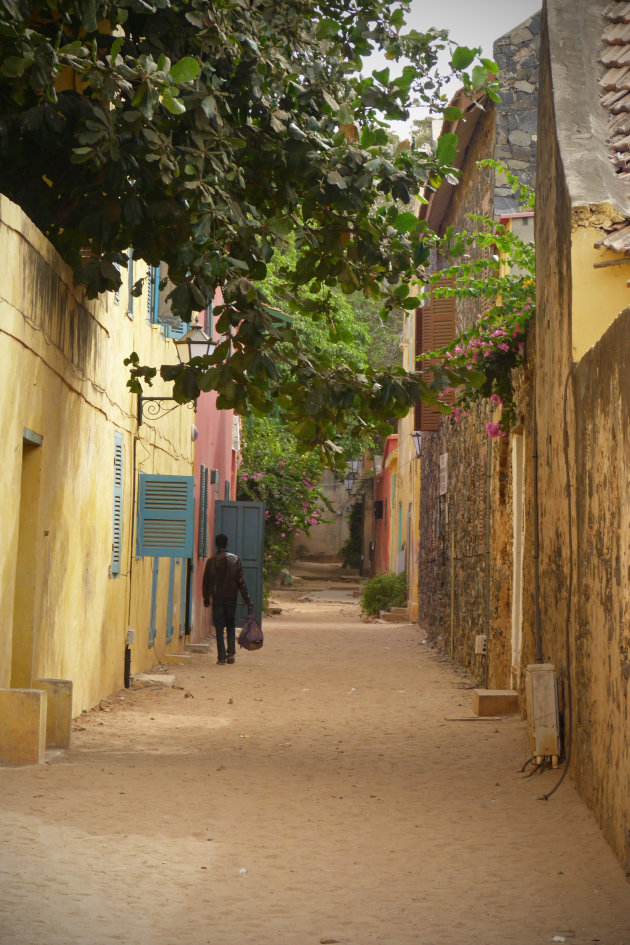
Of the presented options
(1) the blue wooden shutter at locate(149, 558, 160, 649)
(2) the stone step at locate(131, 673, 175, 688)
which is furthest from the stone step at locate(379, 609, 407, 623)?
(2) the stone step at locate(131, 673, 175, 688)

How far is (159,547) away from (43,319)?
4.89 meters

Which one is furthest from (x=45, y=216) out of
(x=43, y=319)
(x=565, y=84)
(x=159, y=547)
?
(x=159, y=547)

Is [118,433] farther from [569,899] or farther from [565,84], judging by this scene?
[569,899]

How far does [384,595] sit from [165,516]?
1491 centimetres

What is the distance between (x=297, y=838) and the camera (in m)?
6.22

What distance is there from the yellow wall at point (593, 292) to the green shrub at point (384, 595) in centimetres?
2003

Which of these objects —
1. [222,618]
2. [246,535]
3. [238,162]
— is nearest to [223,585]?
[222,618]

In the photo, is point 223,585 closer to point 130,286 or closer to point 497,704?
point 130,286

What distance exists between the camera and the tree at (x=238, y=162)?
7.56 m

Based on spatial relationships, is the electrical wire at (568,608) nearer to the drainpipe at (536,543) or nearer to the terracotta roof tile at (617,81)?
the drainpipe at (536,543)

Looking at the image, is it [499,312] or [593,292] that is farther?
[499,312]

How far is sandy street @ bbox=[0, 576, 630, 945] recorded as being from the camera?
4.64 meters

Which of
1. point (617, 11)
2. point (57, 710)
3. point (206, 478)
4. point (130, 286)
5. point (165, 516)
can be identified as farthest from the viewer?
point (206, 478)

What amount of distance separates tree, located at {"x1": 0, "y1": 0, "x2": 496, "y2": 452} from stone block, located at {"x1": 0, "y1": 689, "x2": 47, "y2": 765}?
94.6 inches
